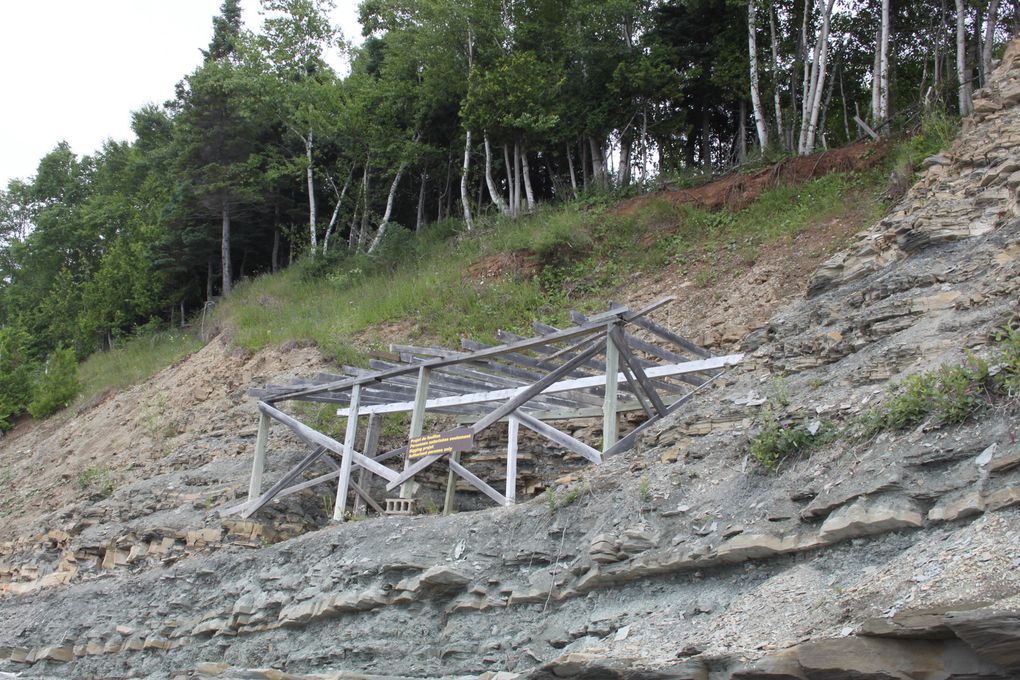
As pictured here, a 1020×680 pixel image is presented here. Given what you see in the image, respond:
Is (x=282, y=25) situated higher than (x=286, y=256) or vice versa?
(x=282, y=25)

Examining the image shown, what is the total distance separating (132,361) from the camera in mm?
26062

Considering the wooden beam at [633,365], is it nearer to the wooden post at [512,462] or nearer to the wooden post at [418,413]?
the wooden post at [512,462]

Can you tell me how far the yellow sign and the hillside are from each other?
908mm

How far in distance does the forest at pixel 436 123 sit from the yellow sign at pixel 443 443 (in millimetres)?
11202

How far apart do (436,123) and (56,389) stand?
13.3m

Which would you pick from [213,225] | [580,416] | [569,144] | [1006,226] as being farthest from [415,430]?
[213,225]

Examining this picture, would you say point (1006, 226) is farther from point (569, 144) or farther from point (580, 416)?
point (569, 144)

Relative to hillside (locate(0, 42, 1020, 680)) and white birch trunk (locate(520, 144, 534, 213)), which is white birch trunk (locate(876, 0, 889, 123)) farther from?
white birch trunk (locate(520, 144, 534, 213))

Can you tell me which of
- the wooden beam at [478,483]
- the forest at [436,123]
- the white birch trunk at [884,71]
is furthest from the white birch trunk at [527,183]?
the wooden beam at [478,483]

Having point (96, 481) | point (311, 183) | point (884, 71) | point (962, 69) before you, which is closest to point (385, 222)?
point (311, 183)

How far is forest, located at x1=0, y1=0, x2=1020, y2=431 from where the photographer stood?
2170 centimetres

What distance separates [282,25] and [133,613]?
22272 mm

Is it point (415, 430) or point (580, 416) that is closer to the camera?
point (415, 430)

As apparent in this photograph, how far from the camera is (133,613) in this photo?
11594 millimetres
